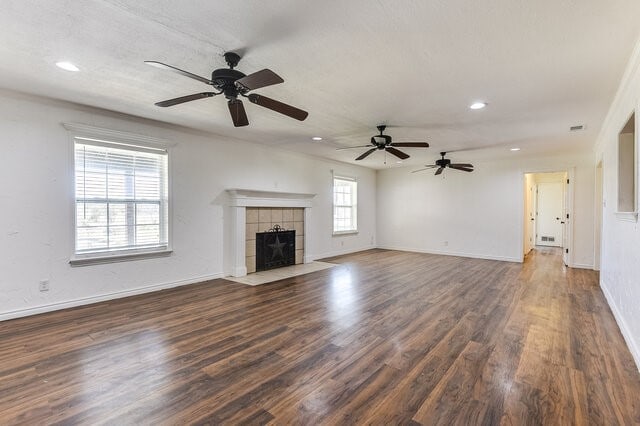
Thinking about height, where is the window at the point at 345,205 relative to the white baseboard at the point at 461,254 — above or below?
above

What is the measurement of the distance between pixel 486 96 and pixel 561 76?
0.66 meters

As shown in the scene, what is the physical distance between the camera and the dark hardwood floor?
188 centimetres

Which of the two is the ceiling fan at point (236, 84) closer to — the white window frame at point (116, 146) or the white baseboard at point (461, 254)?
the white window frame at point (116, 146)

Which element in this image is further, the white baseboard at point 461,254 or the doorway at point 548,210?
the doorway at point 548,210

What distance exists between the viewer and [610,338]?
9.59ft

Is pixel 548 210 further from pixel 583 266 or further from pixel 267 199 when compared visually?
pixel 267 199

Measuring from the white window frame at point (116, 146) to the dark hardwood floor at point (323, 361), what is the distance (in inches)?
24.9

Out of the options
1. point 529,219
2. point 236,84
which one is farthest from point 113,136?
point 529,219

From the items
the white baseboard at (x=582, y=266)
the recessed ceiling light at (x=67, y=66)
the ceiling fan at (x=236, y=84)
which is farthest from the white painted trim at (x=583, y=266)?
the recessed ceiling light at (x=67, y=66)

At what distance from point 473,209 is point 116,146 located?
7.67 meters

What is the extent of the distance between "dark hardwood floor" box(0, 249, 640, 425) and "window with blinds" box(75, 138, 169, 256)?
85cm

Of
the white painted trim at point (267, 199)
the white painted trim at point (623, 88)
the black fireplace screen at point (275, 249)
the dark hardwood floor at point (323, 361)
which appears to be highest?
the white painted trim at point (623, 88)

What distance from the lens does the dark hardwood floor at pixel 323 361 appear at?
1.88 m

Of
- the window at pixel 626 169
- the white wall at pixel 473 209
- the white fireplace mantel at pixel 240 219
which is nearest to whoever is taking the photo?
the window at pixel 626 169
